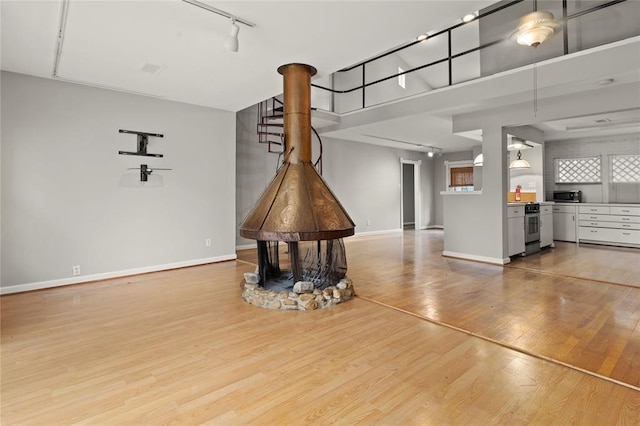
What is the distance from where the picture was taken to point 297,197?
11.4 ft

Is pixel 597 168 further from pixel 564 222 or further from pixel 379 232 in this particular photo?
pixel 379 232

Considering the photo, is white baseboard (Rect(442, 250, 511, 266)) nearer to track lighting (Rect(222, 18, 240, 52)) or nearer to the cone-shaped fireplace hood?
the cone-shaped fireplace hood

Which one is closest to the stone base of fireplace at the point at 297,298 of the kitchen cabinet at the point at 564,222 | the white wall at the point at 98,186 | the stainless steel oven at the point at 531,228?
the white wall at the point at 98,186

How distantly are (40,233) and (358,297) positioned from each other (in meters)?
3.93

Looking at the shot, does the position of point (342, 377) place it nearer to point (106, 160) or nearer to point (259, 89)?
point (259, 89)

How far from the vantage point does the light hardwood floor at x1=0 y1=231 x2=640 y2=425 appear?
5.65 feet

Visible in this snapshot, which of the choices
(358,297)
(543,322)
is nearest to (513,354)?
(543,322)

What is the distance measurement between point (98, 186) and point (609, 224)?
9.37 m

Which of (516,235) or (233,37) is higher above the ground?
(233,37)

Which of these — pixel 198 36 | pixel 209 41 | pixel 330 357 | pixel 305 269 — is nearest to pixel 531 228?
pixel 305 269

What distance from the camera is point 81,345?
2.53m

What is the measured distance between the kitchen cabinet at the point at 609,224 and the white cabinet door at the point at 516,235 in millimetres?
2595

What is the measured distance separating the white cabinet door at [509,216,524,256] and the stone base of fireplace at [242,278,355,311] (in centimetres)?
350

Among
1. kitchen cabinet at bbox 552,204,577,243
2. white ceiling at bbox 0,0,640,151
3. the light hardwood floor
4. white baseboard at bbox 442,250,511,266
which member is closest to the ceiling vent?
white ceiling at bbox 0,0,640,151
